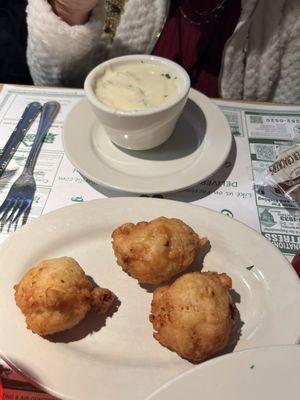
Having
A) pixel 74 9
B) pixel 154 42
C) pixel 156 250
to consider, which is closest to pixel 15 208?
pixel 156 250

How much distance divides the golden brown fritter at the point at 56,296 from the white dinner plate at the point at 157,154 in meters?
0.26

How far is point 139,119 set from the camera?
954mm

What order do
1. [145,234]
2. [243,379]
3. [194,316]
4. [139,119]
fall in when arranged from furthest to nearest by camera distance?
[139,119] < [145,234] < [194,316] < [243,379]

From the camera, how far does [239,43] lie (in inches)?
53.7

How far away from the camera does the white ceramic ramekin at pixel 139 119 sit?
953mm

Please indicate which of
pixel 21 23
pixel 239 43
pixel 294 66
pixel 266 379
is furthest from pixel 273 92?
pixel 266 379

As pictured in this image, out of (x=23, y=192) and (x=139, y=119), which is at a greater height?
(x=139, y=119)

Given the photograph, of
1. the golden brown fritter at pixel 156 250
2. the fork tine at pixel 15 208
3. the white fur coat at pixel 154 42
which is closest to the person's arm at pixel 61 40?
the white fur coat at pixel 154 42

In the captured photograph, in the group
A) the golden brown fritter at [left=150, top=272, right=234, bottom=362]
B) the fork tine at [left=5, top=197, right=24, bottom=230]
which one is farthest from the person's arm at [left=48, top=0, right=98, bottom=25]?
the golden brown fritter at [left=150, top=272, right=234, bottom=362]

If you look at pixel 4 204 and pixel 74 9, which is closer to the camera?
pixel 4 204

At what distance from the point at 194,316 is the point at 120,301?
163 mm

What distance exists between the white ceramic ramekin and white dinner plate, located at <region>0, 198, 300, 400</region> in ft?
0.59

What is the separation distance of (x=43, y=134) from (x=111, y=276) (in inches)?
20.1

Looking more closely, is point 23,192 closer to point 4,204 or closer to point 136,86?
point 4,204
